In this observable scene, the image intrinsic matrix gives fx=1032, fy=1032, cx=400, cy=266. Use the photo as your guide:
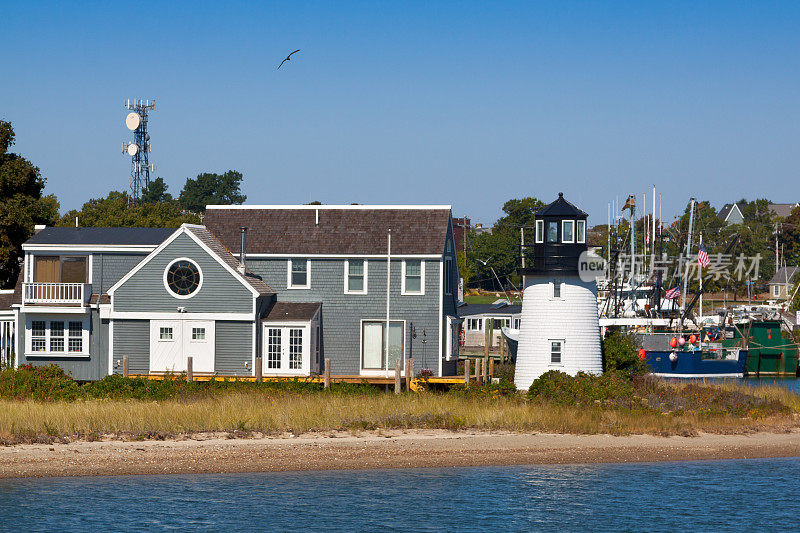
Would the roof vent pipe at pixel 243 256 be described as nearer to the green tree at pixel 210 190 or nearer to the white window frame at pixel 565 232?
the white window frame at pixel 565 232

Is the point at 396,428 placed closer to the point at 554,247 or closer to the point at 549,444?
the point at 549,444

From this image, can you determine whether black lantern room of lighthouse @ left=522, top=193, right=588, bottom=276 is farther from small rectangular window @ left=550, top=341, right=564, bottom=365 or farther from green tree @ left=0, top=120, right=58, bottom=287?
green tree @ left=0, top=120, right=58, bottom=287

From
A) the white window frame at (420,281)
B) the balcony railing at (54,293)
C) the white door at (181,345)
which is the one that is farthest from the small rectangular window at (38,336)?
the white window frame at (420,281)

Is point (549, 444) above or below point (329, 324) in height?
below

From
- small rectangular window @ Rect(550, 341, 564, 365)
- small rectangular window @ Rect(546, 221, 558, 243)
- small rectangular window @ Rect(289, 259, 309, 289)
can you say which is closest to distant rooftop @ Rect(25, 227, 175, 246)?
small rectangular window @ Rect(289, 259, 309, 289)

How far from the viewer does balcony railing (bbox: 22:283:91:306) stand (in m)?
42.5

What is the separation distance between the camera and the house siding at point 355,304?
43656 mm

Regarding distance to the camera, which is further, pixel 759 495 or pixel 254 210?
pixel 254 210

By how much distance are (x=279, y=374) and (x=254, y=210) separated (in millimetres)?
8397

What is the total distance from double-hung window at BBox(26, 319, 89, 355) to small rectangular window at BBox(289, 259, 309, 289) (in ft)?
29.3

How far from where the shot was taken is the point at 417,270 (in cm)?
4384

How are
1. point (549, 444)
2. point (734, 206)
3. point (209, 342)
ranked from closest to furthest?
point (549, 444), point (209, 342), point (734, 206)

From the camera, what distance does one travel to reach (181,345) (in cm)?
4216

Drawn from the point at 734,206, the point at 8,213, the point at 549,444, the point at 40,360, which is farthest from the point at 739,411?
the point at 734,206
